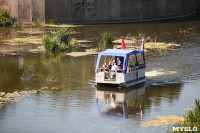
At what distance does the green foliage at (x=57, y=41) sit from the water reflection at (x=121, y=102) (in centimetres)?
1294

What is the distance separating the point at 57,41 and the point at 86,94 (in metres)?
14.6

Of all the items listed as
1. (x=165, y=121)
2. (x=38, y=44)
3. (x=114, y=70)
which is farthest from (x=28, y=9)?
(x=165, y=121)

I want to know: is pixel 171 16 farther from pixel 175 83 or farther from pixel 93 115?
pixel 93 115

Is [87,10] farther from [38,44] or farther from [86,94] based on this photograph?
[86,94]

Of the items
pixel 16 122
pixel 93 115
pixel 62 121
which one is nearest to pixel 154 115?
pixel 93 115

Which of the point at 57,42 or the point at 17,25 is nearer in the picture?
the point at 57,42

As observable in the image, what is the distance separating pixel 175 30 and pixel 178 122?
1271 inches

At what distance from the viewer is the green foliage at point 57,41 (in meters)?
40.6

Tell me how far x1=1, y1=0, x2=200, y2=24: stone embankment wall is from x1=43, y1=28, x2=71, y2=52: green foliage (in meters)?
14.3

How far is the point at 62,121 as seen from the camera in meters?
22.4

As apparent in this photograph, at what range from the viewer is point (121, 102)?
84.9 ft

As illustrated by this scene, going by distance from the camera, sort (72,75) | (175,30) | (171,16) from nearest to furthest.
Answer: (72,75)
(175,30)
(171,16)

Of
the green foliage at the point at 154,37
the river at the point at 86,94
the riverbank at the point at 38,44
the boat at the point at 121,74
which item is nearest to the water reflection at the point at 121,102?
the river at the point at 86,94

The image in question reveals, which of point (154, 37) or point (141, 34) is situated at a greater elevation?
point (141, 34)
